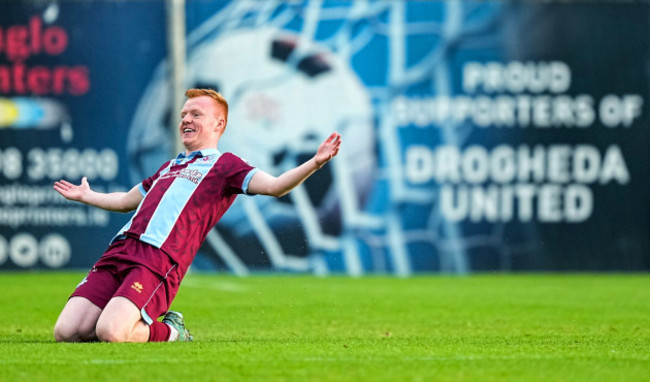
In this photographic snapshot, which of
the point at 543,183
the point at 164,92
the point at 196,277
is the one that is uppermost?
the point at 164,92

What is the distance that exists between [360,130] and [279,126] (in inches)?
37.6

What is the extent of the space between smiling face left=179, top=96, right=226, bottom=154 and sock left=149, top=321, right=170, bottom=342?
37.7 inches

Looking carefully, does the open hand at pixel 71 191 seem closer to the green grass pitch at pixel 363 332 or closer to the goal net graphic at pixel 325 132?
the green grass pitch at pixel 363 332

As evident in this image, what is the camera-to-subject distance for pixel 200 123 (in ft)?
19.2

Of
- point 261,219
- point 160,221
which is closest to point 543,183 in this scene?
point 261,219

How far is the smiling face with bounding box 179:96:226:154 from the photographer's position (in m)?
5.87

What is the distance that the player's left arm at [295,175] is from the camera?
5.09 meters

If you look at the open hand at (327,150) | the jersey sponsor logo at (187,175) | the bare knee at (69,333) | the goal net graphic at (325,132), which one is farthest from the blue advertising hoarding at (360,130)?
the open hand at (327,150)

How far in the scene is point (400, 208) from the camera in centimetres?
1336

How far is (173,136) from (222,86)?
0.83m

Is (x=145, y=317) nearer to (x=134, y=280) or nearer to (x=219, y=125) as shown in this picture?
(x=134, y=280)

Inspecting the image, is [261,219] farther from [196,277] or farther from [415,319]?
[415,319]

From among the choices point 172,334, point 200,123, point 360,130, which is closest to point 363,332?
point 172,334

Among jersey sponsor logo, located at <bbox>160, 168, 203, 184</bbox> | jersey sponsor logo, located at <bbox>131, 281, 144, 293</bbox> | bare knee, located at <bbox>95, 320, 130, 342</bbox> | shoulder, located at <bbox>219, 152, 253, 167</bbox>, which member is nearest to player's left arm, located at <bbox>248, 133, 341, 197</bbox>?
shoulder, located at <bbox>219, 152, 253, 167</bbox>
